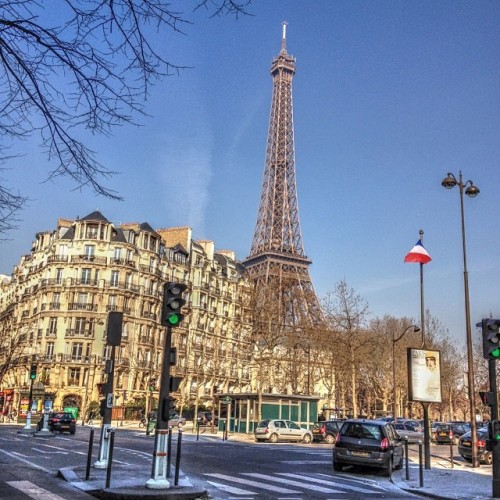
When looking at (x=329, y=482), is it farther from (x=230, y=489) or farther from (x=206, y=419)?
(x=206, y=419)

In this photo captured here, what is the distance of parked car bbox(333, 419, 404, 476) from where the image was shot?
17703 millimetres

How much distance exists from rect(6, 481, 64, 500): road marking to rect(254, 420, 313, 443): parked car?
25.9 metres

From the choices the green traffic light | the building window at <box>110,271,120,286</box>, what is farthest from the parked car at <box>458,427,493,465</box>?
the building window at <box>110,271,120,286</box>

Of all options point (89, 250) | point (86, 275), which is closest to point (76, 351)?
point (86, 275)

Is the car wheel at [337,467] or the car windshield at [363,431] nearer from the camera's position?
the car windshield at [363,431]

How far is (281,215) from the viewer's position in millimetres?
99688

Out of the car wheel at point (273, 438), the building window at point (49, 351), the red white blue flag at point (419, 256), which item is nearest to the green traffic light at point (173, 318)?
the red white blue flag at point (419, 256)

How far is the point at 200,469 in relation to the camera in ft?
54.2

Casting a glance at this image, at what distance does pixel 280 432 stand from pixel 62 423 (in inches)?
494

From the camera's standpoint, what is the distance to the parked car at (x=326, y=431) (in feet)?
131

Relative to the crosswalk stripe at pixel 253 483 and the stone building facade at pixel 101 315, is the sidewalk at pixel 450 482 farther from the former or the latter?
the stone building facade at pixel 101 315

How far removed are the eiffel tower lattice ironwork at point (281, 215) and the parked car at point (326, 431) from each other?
31.8 metres

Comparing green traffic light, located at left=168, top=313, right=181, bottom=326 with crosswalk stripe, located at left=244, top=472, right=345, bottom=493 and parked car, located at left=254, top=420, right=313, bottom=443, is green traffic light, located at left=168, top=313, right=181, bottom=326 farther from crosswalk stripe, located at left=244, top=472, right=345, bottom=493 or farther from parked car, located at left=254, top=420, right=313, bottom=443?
parked car, located at left=254, top=420, right=313, bottom=443

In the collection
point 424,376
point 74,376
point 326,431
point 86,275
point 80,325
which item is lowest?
point 326,431
